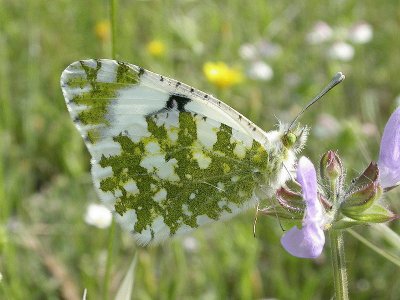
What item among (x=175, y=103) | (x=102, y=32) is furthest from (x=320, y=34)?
(x=175, y=103)

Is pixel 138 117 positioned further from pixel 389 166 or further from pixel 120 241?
pixel 120 241

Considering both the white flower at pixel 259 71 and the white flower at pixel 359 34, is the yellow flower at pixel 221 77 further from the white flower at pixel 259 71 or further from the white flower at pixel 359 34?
the white flower at pixel 359 34

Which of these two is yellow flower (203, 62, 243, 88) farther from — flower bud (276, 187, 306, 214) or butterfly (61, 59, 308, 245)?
flower bud (276, 187, 306, 214)

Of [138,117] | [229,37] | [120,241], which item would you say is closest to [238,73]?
[229,37]

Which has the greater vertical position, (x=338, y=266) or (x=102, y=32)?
(x=102, y=32)

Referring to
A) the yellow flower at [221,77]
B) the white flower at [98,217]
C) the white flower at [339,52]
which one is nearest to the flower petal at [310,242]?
the white flower at [98,217]

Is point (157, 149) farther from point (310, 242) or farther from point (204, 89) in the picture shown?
point (204, 89)
